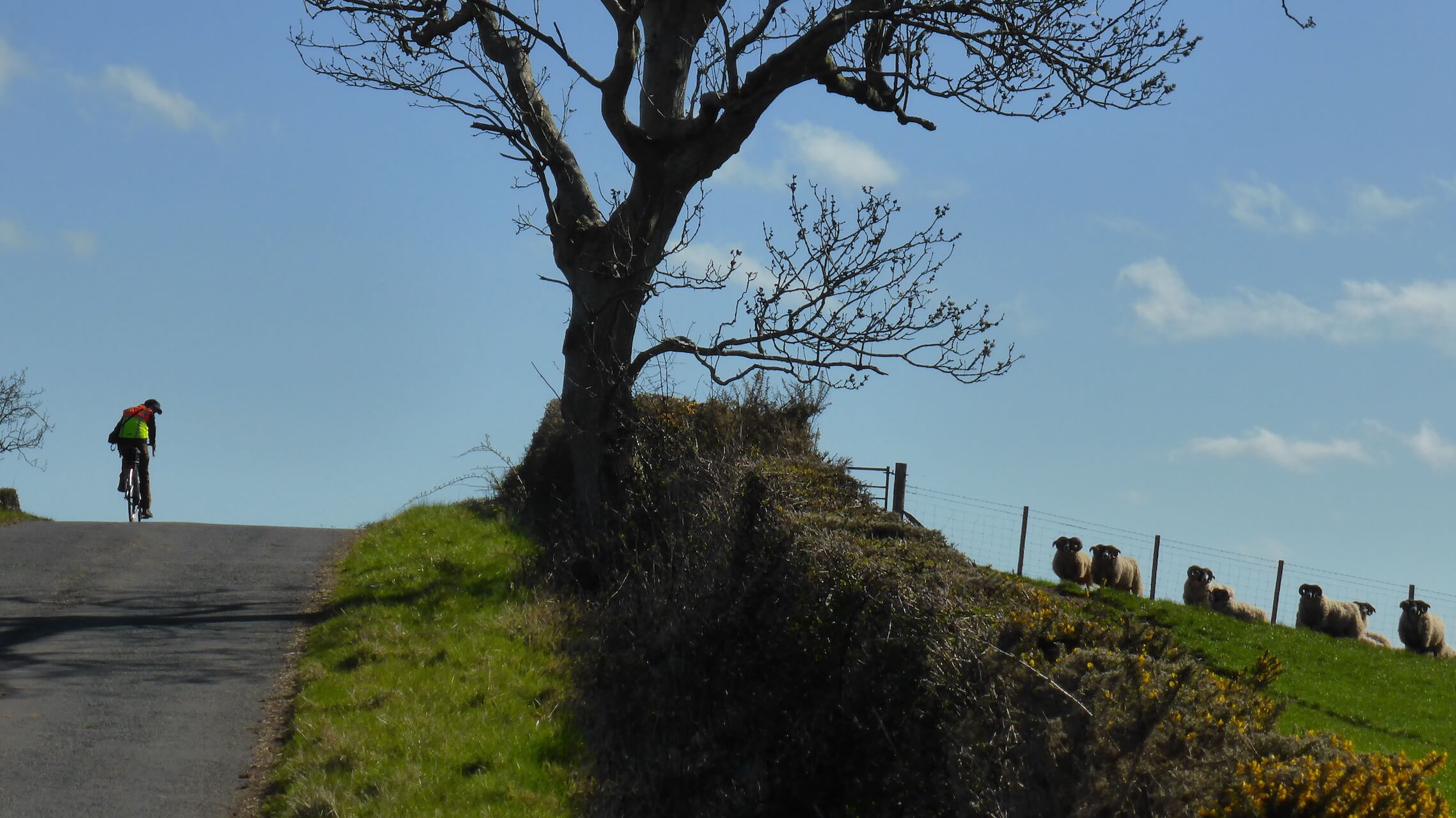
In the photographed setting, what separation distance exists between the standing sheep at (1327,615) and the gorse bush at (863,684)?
16731 mm

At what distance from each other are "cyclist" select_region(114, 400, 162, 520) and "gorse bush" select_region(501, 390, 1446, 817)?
43.3 ft

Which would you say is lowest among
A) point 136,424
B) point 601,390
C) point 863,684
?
point 863,684

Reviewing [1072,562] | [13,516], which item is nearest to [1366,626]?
[1072,562]

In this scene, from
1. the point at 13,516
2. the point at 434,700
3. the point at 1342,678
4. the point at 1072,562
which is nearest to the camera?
the point at 434,700

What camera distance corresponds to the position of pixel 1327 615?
24484mm

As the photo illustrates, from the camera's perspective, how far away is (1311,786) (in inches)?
209

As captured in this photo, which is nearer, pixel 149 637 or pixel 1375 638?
pixel 149 637

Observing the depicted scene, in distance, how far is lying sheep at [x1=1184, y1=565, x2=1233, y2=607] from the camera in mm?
24938

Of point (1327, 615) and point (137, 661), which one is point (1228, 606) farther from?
point (137, 661)

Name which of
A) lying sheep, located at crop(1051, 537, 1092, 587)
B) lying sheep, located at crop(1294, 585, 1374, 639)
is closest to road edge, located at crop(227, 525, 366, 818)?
lying sheep, located at crop(1051, 537, 1092, 587)

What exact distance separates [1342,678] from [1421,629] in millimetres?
8669

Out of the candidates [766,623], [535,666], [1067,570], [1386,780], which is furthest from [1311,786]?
[1067,570]

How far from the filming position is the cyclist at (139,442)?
71.2 feet

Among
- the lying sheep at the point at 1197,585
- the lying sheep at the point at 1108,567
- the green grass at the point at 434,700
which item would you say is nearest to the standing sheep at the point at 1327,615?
the lying sheep at the point at 1197,585
